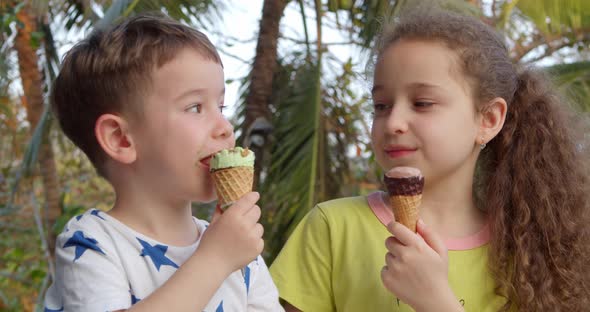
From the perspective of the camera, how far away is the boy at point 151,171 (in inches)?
54.3

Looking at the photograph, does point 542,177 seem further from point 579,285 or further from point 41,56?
point 41,56

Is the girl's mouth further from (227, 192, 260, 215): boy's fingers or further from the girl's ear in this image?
(227, 192, 260, 215): boy's fingers

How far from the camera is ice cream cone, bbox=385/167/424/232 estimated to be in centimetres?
A: 156

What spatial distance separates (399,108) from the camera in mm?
1752

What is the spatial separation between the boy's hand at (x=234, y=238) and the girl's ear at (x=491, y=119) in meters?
0.80

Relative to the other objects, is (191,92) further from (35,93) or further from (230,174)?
(35,93)

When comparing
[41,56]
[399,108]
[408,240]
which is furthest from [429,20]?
[41,56]

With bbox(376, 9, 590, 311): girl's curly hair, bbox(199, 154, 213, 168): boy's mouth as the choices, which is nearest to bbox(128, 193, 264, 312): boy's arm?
bbox(199, 154, 213, 168): boy's mouth

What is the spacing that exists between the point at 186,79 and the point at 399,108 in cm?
60

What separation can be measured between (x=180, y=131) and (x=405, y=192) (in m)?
0.56

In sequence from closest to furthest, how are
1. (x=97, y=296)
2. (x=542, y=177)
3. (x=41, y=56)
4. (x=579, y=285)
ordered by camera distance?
(x=97, y=296) < (x=579, y=285) < (x=542, y=177) < (x=41, y=56)

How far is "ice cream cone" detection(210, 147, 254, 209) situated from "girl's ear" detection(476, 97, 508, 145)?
2.52 ft

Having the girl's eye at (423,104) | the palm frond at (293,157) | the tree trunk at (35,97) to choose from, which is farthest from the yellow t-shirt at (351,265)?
the tree trunk at (35,97)

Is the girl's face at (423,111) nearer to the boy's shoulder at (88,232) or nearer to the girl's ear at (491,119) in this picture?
the girl's ear at (491,119)
